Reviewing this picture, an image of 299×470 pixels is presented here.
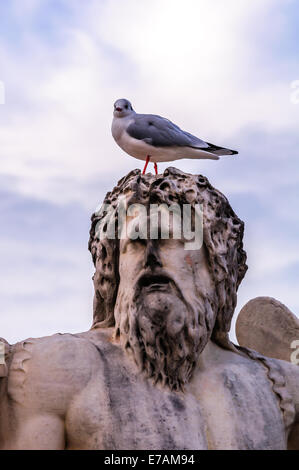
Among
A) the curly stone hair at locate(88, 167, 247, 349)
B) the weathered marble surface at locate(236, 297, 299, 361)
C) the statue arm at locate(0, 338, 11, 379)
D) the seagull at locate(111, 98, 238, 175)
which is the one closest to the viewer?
the statue arm at locate(0, 338, 11, 379)

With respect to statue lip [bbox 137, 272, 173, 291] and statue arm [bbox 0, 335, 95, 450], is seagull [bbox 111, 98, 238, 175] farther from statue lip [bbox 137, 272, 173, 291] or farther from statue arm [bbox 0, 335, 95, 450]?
statue arm [bbox 0, 335, 95, 450]

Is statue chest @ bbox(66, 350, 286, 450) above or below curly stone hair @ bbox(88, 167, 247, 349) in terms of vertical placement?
below

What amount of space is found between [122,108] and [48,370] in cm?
401

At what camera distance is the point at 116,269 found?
5859 millimetres

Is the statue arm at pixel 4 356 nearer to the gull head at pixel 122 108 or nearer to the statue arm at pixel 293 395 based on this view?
the statue arm at pixel 293 395

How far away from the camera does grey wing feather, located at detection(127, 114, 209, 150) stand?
7996mm

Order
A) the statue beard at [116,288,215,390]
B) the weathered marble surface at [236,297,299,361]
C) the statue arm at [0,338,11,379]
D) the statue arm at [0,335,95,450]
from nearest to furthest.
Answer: the statue arm at [0,335,95,450], the statue arm at [0,338,11,379], the statue beard at [116,288,215,390], the weathered marble surface at [236,297,299,361]

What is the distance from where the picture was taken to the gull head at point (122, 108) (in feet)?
27.5

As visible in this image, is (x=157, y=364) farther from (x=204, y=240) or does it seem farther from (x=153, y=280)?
(x=204, y=240)

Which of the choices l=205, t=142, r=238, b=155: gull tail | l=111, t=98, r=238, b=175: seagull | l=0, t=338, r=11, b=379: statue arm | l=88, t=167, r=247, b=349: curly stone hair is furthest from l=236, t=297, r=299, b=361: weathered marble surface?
l=0, t=338, r=11, b=379: statue arm

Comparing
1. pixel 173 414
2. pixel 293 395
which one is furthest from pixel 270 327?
pixel 173 414

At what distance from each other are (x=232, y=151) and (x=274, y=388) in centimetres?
347

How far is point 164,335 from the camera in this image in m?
5.28

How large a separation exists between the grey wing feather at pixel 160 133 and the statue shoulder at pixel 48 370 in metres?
3.21
